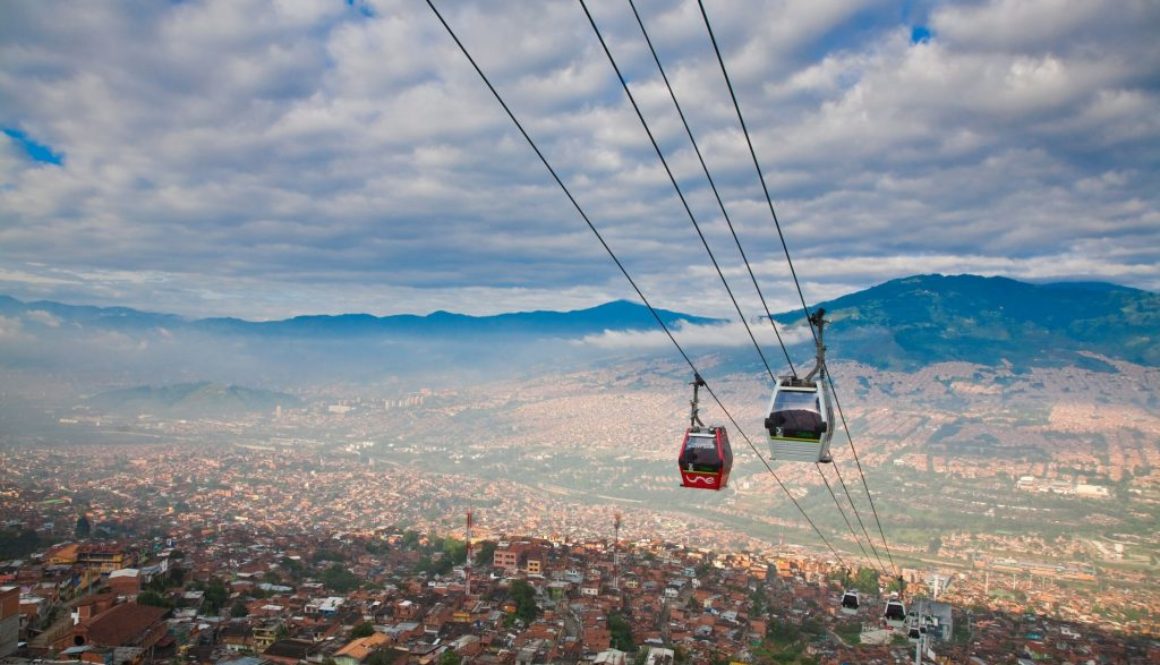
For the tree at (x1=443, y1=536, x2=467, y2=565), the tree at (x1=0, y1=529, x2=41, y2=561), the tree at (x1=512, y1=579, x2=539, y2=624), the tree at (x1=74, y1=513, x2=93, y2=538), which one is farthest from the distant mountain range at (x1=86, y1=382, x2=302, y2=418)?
the tree at (x1=512, y1=579, x2=539, y2=624)

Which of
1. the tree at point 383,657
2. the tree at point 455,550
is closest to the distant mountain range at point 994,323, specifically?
the tree at point 455,550

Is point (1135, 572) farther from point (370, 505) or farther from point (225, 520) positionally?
point (225, 520)

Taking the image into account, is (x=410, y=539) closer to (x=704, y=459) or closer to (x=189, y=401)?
(x=704, y=459)

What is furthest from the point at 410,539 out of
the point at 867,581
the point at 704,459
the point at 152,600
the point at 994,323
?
the point at 994,323

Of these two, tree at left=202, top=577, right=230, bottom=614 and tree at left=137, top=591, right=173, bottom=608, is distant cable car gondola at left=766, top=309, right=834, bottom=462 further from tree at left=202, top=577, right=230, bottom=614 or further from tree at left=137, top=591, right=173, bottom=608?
tree at left=137, top=591, right=173, bottom=608

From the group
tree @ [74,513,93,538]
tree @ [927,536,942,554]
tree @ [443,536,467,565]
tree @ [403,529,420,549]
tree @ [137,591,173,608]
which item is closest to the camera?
tree @ [137,591,173,608]

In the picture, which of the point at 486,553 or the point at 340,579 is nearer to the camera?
the point at 340,579
